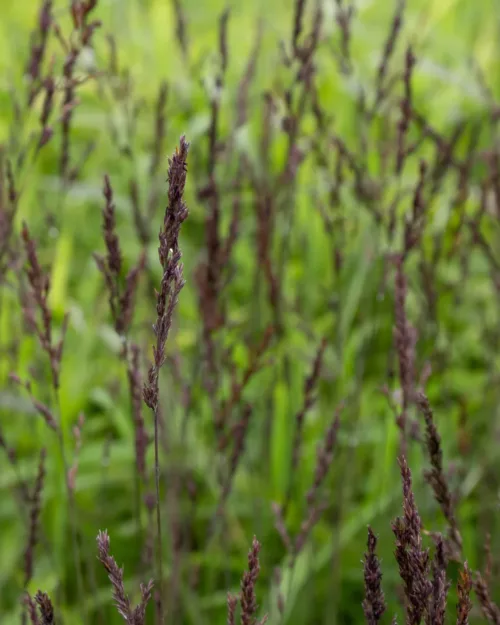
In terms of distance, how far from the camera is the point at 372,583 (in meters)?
0.75

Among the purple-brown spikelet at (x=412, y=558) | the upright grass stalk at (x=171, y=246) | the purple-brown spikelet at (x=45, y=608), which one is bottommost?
the purple-brown spikelet at (x=45, y=608)

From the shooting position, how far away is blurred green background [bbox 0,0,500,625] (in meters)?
1.94

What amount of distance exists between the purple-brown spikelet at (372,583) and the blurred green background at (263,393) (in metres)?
0.60

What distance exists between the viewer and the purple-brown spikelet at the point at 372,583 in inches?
29.2

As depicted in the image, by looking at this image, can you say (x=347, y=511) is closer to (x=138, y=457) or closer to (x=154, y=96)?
(x=138, y=457)

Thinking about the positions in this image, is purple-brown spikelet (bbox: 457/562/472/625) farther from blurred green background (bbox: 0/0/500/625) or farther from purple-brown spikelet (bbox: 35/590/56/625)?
blurred green background (bbox: 0/0/500/625)

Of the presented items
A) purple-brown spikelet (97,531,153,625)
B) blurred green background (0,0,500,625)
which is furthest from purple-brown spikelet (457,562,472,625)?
blurred green background (0,0,500,625)

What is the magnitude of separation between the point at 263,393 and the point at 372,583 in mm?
1682

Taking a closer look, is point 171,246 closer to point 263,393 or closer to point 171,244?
point 171,244

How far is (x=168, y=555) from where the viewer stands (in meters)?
2.07

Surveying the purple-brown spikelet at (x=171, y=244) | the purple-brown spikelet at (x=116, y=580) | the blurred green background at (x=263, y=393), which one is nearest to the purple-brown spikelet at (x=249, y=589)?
the purple-brown spikelet at (x=116, y=580)

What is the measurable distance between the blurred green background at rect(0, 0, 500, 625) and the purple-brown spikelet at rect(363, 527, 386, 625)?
599mm

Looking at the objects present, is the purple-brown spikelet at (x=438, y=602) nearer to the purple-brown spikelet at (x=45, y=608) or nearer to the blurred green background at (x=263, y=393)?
the purple-brown spikelet at (x=45, y=608)

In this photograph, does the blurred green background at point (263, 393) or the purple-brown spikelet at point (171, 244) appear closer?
the purple-brown spikelet at point (171, 244)
